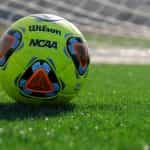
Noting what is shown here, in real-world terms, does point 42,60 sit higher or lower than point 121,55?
higher

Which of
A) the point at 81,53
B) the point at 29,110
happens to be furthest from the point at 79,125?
the point at 81,53

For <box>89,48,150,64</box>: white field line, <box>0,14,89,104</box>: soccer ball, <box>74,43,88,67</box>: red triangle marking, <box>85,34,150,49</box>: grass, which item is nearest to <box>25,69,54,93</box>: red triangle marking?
<box>0,14,89,104</box>: soccer ball

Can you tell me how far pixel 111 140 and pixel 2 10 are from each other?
48.2 metres

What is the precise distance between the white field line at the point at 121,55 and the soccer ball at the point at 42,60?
95.1 feet

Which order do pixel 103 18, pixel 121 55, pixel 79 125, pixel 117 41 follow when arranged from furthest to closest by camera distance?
1. pixel 103 18
2. pixel 117 41
3. pixel 121 55
4. pixel 79 125

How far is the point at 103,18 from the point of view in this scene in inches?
2427

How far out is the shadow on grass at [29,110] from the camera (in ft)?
34.8

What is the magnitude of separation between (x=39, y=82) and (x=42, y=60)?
412 mm

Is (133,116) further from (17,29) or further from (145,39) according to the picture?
(145,39)

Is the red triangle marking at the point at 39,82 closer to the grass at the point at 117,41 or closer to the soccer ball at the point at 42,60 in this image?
the soccer ball at the point at 42,60

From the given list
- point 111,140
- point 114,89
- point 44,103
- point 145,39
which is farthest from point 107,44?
point 111,140

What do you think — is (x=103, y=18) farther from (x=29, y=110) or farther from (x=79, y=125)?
(x=79, y=125)

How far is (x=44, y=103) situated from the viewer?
11.7 meters

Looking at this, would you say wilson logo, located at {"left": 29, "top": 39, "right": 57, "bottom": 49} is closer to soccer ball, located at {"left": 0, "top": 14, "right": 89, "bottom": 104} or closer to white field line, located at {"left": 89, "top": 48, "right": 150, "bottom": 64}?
soccer ball, located at {"left": 0, "top": 14, "right": 89, "bottom": 104}
